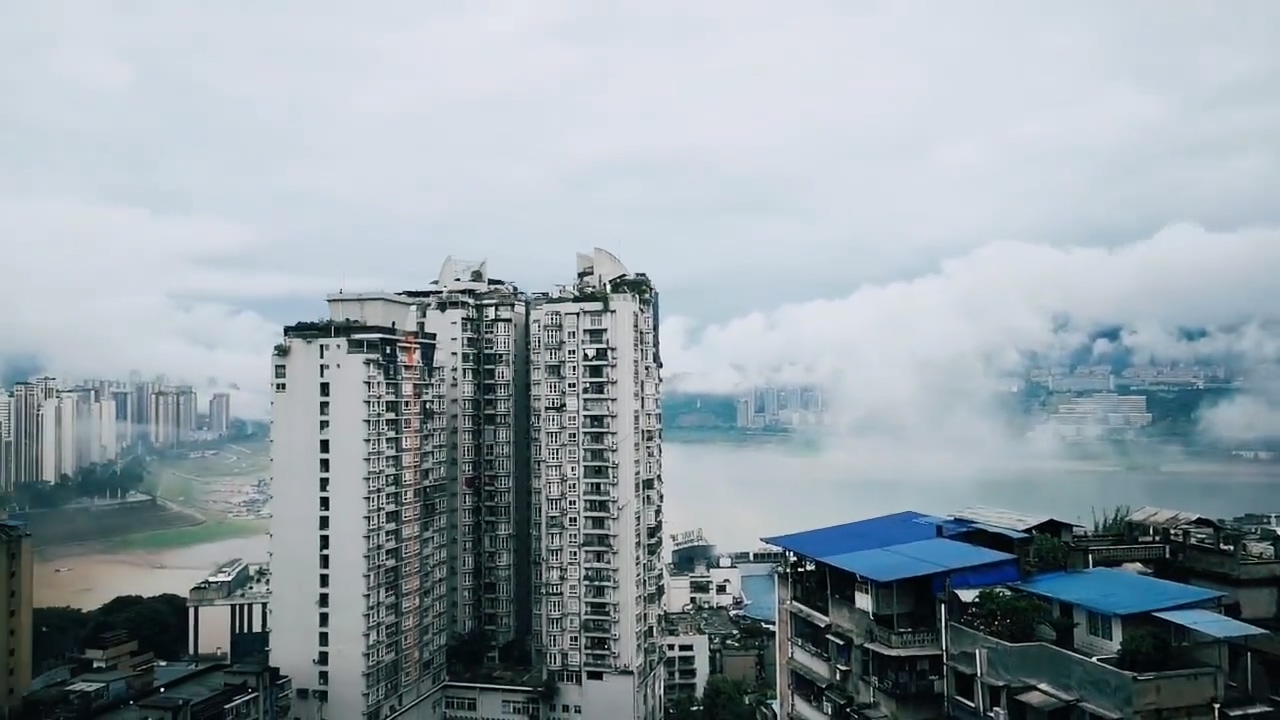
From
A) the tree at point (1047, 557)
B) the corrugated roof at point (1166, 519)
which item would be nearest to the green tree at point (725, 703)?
the corrugated roof at point (1166, 519)

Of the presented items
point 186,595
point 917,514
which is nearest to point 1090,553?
point 917,514

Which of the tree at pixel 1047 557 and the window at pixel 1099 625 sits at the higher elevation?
the tree at pixel 1047 557

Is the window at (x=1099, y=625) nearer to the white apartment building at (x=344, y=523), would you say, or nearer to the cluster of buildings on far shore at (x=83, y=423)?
the white apartment building at (x=344, y=523)

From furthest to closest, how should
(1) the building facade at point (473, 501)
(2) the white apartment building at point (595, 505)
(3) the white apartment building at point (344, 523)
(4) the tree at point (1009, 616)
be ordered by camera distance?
(2) the white apartment building at point (595, 505), (1) the building facade at point (473, 501), (3) the white apartment building at point (344, 523), (4) the tree at point (1009, 616)

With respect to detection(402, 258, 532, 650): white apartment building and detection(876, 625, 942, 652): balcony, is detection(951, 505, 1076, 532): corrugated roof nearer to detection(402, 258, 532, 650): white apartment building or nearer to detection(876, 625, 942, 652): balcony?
detection(876, 625, 942, 652): balcony

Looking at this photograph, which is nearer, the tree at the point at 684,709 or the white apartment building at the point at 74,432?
the tree at the point at 684,709

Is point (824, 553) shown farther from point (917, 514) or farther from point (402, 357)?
point (402, 357)

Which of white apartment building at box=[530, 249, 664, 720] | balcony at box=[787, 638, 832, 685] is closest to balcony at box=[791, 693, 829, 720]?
balcony at box=[787, 638, 832, 685]

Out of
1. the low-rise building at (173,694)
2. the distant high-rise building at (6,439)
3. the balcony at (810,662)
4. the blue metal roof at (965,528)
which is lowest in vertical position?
the low-rise building at (173,694)
